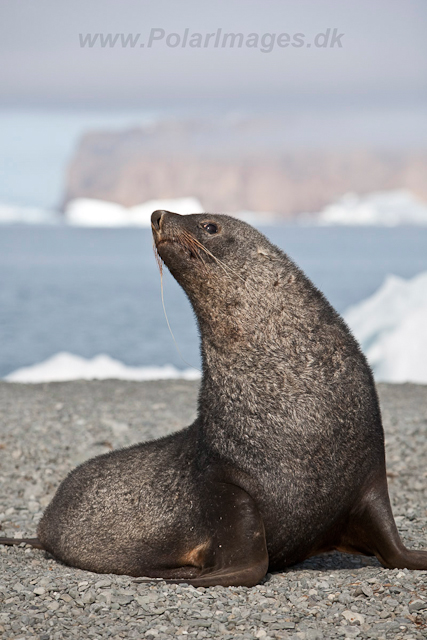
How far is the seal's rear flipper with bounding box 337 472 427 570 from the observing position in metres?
5.02

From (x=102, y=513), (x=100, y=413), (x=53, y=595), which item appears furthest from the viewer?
(x=100, y=413)

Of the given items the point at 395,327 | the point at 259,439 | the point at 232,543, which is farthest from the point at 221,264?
the point at 395,327

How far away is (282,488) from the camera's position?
4.84 meters

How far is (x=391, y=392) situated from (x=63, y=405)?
18.2 ft

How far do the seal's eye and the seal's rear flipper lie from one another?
201cm

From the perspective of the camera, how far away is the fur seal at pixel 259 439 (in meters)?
4.85

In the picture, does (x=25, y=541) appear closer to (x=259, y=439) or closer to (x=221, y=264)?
(x=259, y=439)

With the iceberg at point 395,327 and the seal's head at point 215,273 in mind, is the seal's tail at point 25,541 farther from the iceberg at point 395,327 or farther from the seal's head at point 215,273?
the iceberg at point 395,327

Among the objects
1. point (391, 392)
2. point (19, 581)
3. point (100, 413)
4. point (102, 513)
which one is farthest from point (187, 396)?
point (19, 581)

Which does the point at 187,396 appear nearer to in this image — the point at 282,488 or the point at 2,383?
the point at 2,383

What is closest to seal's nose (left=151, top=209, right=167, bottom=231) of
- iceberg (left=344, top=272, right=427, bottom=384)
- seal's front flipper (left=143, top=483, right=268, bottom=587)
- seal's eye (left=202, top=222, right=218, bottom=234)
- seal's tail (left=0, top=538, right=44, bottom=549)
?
seal's eye (left=202, top=222, right=218, bottom=234)

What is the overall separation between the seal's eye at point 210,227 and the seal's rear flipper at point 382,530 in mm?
2011

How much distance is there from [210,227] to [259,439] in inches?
59.6

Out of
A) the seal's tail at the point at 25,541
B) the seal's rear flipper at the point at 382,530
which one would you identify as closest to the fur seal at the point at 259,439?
the seal's rear flipper at the point at 382,530
